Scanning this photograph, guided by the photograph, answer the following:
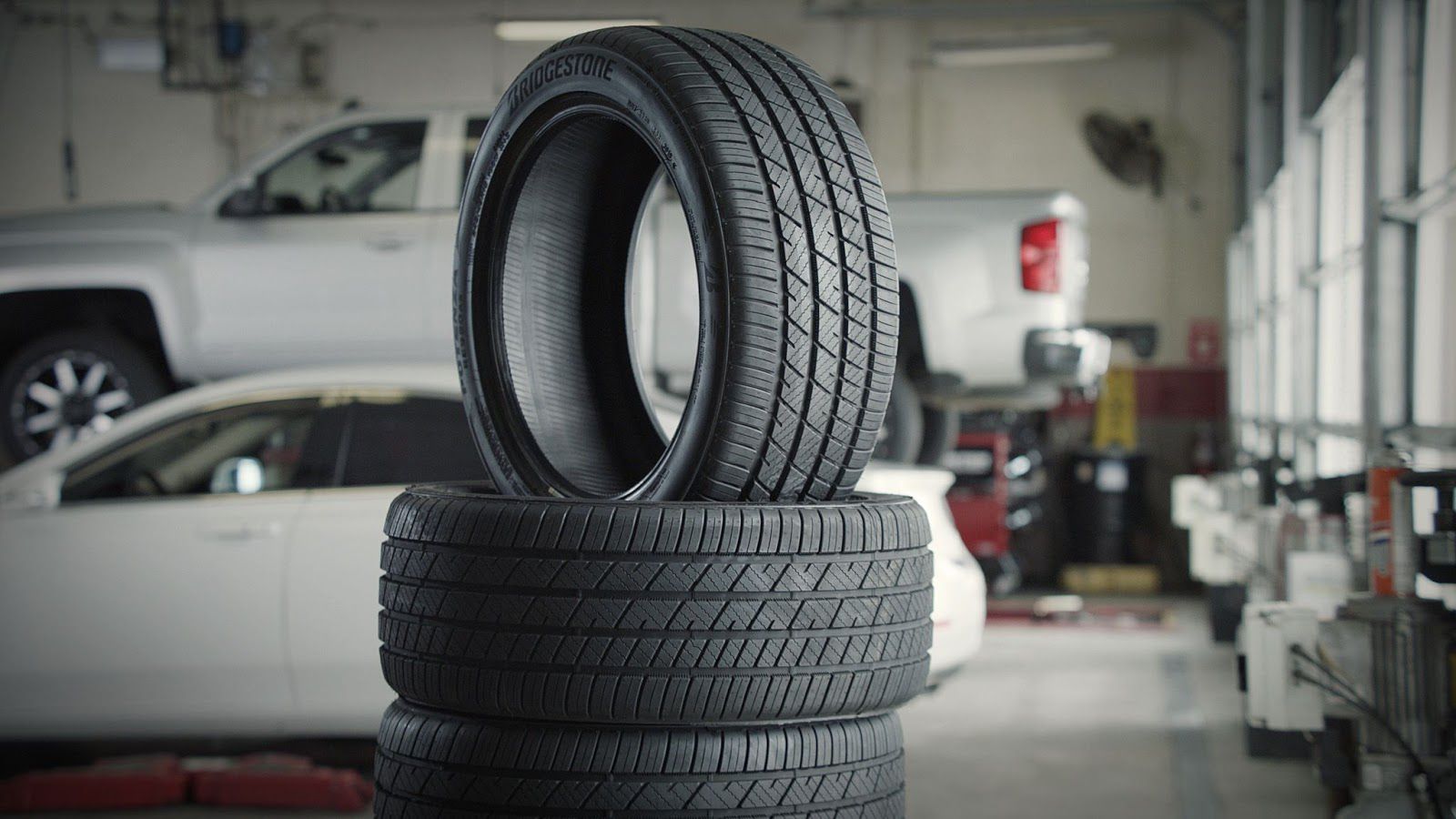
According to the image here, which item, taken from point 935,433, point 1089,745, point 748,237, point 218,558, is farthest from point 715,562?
point 935,433

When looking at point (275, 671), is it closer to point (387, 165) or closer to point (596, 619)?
point (596, 619)

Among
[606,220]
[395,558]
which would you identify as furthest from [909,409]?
[395,558]

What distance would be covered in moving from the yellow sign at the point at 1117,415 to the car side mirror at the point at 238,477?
8.71 metres

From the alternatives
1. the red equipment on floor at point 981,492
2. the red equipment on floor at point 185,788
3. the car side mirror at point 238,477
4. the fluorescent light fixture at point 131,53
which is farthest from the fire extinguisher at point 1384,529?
the fluorescent light fixture at point 131,53

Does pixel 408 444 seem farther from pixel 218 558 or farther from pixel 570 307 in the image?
pixel 570 307

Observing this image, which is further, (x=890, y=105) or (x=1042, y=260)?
(x=890, y=105)

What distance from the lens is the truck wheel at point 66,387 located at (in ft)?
21.6

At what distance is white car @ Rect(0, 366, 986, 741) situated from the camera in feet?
13.5

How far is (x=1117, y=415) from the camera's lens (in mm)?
11922

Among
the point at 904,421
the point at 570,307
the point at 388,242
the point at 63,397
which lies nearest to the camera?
the point at 570,307

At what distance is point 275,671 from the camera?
162 inches

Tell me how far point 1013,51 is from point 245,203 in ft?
22.8

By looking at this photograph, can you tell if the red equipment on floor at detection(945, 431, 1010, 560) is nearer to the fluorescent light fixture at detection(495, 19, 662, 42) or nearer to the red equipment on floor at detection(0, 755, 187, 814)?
the fluorescent light fixture at detection(495, 19, 662, 42)

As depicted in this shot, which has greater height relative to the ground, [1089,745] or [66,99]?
[66,99]
